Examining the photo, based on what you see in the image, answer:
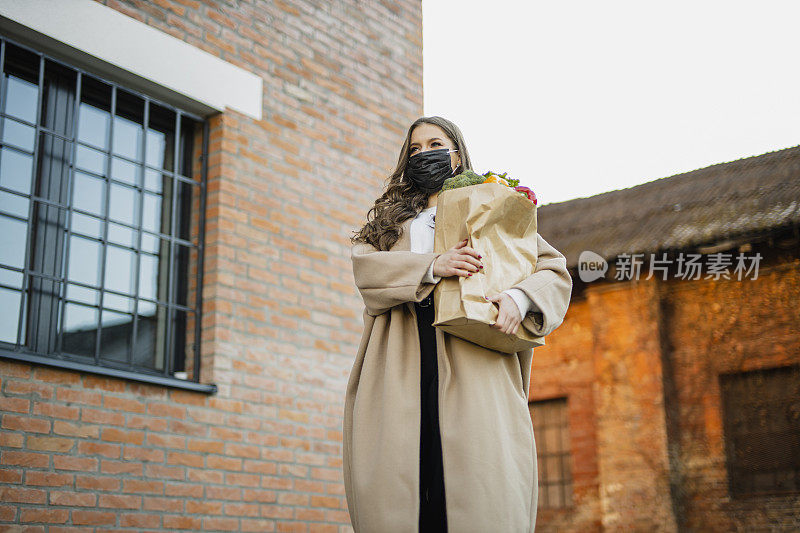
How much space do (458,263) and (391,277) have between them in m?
0.26

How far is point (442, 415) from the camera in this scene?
264 cm

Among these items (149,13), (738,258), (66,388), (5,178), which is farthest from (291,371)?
(738,258)

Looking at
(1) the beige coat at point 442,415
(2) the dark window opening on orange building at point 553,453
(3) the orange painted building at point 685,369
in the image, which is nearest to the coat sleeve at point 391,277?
(1) the beige coat at point 442,415

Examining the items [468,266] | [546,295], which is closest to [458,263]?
[468,266]

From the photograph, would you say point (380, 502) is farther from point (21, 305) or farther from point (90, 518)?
point (21, 305)

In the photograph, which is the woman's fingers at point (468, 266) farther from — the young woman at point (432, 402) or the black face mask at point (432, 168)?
the black face mask at point (432, 168)

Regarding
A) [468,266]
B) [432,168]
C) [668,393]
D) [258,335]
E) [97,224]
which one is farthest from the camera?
[668,393]

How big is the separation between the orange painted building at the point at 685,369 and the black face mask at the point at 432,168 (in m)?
9.80

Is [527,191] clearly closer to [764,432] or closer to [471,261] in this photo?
[471,261]

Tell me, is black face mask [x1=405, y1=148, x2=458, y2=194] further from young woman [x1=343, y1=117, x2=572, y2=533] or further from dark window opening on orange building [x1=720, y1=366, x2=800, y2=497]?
dark window opening on orange building [x1=720, y1=366, x2=800, y2=497]

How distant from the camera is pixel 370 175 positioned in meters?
6.37

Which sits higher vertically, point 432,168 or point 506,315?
point 432,168

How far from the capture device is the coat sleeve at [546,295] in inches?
105

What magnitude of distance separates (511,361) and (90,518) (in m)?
2.58
